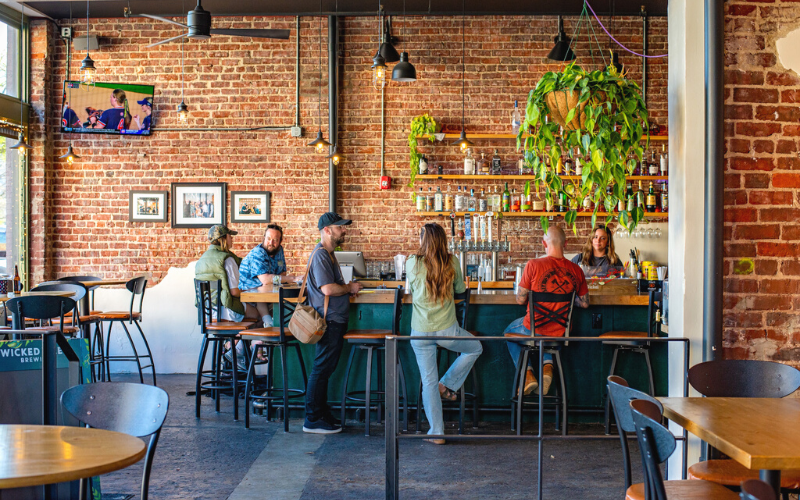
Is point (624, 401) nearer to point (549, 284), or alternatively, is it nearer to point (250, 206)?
A: point (549, 284)

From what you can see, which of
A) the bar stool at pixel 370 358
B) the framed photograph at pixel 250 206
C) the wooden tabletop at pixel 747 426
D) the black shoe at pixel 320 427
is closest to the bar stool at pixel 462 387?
the bar stool at pixel 370 358

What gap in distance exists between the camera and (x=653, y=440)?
196cm

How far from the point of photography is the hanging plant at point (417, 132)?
25.6 feet

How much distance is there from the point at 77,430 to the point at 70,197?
22.6 feet

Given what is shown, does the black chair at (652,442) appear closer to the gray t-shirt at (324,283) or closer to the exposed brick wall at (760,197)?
the exposed brick wall at (760,197)

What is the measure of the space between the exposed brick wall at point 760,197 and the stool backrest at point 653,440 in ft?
5.06

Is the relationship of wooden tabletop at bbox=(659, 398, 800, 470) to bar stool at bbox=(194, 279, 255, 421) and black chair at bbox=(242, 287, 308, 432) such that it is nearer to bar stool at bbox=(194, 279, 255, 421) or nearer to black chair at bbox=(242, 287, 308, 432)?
black chair at bbox=(242, 287, 308, 432)

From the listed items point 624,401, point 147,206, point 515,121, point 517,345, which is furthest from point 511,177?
point 624,401

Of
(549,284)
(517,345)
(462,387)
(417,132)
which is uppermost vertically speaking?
Answer: (417,132)

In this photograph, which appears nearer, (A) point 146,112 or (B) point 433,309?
(B) point 433,309

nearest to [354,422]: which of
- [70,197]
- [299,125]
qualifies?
[299,125]

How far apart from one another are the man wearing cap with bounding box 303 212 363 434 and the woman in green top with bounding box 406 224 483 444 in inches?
22.7

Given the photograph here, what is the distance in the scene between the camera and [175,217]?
8.18m

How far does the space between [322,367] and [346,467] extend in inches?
35.6
